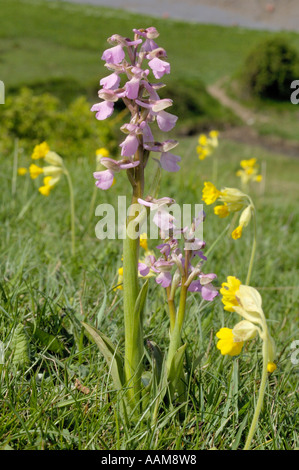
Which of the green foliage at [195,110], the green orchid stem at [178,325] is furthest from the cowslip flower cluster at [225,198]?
the green foliage at [195,110]

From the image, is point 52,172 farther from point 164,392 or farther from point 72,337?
point 164,392

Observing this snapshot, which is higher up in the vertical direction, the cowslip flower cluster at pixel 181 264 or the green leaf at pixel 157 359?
the cowslip flower cluster at pixel 181 264

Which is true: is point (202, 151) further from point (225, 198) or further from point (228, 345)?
point (228, 345)

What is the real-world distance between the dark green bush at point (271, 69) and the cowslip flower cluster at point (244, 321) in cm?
947

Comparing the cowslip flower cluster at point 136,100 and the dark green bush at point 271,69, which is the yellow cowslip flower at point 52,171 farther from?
the dark green bush at point 271,69

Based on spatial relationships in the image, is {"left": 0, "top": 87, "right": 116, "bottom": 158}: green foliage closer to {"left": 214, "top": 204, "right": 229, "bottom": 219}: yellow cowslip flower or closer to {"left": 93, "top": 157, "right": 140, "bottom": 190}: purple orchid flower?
{"left": 214, "top": 204, "right": 229, "bottom": 219}: yellow cowslip flower

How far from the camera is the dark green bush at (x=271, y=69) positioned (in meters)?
9.62

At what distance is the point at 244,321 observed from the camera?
0.75 m

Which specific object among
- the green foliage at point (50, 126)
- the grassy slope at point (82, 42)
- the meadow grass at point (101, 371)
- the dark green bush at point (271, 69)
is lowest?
the meadow grass at point (101, 371)

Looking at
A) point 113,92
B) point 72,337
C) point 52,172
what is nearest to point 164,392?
point 72,337

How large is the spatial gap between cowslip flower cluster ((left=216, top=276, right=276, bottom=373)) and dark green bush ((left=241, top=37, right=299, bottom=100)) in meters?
9.47

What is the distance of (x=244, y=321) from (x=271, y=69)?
10261 millimetres

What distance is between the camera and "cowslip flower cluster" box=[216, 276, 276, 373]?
734 millimetres

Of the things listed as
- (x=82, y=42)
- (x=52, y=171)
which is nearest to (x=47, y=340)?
(x=52, y=171)
